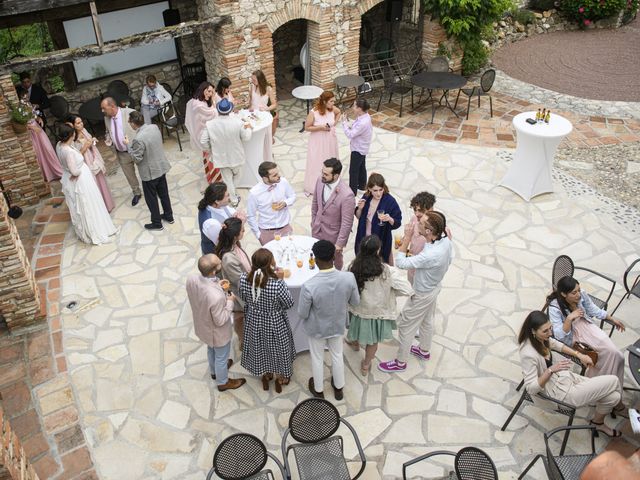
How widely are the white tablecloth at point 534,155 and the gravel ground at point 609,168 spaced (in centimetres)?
105

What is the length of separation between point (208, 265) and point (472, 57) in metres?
9.85

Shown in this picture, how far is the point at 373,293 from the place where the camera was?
5.22 metres

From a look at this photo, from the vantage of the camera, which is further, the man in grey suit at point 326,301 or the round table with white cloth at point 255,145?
the round table with white cloth at point 255,145

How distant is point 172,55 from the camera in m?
12.1

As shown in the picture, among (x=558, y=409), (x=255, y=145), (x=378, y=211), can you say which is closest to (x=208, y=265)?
(x=378, y=211)

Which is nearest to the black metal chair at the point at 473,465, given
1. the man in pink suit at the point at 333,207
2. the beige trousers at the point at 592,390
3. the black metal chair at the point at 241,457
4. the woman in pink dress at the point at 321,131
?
the beige trousers at the point at 592,390

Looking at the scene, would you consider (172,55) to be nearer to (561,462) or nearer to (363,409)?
(363,409)

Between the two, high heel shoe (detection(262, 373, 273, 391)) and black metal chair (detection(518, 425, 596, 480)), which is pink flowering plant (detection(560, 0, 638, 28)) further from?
high heel shoe (detection(262, 373, 273, 391))

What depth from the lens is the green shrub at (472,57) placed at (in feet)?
41.3

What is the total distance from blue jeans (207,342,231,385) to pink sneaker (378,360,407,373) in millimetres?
1635

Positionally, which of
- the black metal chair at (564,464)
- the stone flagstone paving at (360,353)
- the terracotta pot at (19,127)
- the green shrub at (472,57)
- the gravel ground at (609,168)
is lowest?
the stone flagstone paving at (360,353)

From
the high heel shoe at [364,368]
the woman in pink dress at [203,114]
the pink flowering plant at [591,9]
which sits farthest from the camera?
the pink flowering plant at [591,9]

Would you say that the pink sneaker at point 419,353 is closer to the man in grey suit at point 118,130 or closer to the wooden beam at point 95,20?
the man in grey suit at point 118,130

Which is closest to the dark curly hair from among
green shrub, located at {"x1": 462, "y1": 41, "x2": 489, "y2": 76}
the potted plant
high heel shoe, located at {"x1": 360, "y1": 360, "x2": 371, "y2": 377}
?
high heel shoe, located at {"x1": 360, "y1": 360, "x2": 371, "y2": 377}
